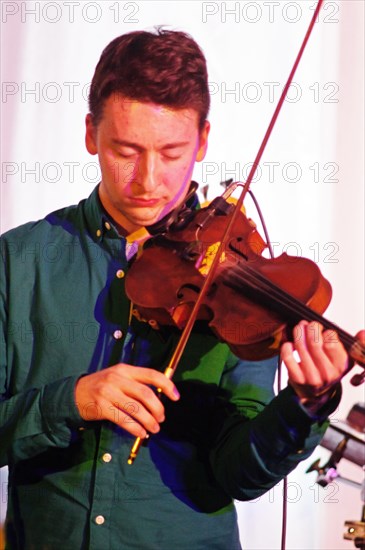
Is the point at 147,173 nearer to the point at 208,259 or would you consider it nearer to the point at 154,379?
the point at 208,259

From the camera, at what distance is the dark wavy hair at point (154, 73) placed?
134 centimetres

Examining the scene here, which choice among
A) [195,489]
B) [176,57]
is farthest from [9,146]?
[195,489]

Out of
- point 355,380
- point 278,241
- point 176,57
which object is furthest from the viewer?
point 278,241

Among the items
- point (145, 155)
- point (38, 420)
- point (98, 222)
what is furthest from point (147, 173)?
point (38, 420)

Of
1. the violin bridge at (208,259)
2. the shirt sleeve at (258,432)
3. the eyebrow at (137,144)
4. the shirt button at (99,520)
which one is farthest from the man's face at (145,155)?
the shirt button at (99,520)

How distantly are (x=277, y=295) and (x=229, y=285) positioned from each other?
0.31 feet

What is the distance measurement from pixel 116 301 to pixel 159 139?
255mm

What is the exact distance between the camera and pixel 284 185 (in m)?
1.74

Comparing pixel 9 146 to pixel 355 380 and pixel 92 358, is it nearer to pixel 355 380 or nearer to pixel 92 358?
pixel 92 358

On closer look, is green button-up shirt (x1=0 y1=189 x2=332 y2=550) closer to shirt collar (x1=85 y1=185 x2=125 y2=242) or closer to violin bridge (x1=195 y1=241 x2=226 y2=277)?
shirt collar (x1=85 y1=185 x2=125 y2=242)

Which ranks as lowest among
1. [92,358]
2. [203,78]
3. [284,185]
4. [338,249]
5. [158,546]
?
[158,546]

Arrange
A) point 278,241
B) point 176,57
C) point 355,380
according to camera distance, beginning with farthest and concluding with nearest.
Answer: point 278,241 → point 176,57 → point 355,380

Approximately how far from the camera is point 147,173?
4.35ft

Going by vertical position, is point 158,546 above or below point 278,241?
below
